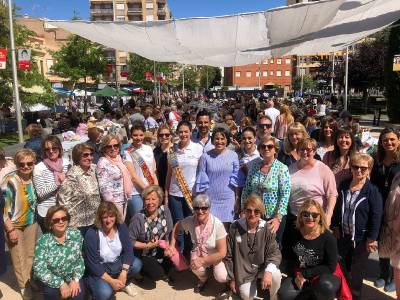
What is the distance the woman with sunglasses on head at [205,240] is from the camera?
4016mm

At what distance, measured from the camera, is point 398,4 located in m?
4.62

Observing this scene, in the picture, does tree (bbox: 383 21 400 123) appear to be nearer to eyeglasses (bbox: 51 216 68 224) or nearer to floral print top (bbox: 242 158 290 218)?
floral print top (bbox: 242 158 290 218)

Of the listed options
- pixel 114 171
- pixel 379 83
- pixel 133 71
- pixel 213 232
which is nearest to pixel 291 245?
pixel 213 232

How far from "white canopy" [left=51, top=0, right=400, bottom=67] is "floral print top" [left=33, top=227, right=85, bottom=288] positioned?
2.76 meters

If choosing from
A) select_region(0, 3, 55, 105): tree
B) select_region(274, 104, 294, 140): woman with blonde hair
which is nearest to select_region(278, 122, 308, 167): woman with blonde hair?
select_region(274, 104, 294, 140): woman with blonde hair

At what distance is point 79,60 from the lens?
3020 cm

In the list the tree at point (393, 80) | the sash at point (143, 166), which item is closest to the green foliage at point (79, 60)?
the tree at point (393, 80)

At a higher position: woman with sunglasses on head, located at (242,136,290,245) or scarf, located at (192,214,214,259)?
woman with sunglasses on head, located at (242,136,290,245)

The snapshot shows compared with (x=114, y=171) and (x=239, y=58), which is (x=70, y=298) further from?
(x=239, y=58)

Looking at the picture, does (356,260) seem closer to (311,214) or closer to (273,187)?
(311,214)

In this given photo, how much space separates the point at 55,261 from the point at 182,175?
1.73 m

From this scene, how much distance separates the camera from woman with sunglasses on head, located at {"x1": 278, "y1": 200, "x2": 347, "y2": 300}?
3.58 metres

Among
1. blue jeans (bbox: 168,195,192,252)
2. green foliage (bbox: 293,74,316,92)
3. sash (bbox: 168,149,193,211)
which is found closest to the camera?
sash (bbox: 168,149,193,211)

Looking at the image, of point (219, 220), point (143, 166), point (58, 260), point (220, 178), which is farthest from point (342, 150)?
point (58, 260)
